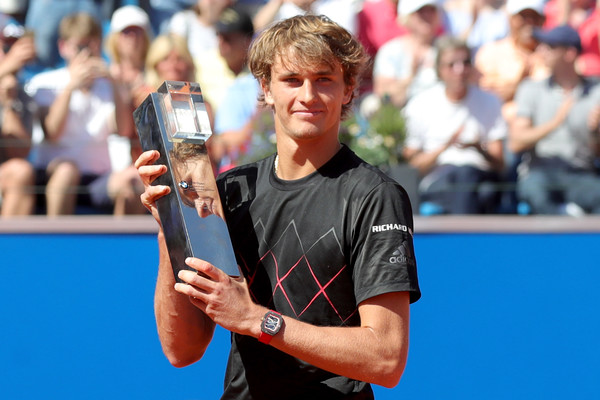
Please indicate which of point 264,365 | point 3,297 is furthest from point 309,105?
point 3,297

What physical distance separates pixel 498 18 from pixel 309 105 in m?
3.13

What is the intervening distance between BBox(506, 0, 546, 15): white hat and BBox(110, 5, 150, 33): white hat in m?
2.24

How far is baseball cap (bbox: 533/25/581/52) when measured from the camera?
457 cm

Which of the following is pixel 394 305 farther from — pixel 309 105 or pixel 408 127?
pixel 408 127

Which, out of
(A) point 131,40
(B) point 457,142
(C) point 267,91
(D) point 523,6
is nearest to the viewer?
(C) point 267,91

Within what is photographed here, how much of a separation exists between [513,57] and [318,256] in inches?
124

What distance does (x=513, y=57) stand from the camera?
4629 millimetres

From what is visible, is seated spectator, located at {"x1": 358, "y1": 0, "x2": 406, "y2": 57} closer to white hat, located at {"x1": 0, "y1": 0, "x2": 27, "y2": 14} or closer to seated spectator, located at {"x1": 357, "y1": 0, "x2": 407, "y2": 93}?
seated spectator, located at {"x1": 357, "y1": 0, "x2": 407, "y2": 93}

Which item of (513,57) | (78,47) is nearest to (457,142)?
(513,57)

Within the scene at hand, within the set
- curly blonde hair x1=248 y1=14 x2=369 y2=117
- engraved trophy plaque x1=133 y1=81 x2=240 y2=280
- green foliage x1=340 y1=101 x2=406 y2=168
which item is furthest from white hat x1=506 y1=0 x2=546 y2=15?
engraved trophy plaque x1=133 y1=81 x2=240 y2=280

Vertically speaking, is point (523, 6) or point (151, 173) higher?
point (523, 6)

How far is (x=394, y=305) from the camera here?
→ 70.7 inches

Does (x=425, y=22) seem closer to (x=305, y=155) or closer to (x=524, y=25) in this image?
(x=524, y=25)

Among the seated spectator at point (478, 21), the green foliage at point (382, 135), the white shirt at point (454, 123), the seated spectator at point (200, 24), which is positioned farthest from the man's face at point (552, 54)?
the seated spectator at point (200, 24)
